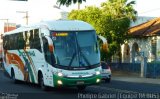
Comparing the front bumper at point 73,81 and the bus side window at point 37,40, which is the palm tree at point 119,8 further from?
the front bumper at point 73,81

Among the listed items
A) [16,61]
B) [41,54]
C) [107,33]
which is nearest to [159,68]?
[107,33]

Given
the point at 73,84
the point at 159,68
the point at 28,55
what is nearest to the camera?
the point at 73,84

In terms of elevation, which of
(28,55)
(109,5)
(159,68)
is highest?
(109,5)

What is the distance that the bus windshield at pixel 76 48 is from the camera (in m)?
20.4

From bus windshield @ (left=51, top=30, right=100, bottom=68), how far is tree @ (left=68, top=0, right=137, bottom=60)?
27185 millimetres

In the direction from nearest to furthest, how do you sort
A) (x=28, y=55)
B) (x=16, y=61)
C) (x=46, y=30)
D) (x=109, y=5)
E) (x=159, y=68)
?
(x=46, y=30) → (x=28, y=55) → (x=16, y=61) → (x=159, y=68) → (x=109, y=5)

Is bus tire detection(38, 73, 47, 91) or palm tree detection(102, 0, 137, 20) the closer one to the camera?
bus tire detection(38, 73, 47, 91)

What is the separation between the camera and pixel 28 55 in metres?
25.4

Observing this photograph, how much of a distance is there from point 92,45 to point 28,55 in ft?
18.7

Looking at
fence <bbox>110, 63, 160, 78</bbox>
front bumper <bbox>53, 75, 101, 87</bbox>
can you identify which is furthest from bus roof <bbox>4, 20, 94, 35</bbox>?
fence <bbox>110, 63, 160, 78</bbox>

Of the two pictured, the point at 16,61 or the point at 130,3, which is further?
the point at 130,3

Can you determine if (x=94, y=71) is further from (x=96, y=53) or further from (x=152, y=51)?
(x=152, y=51)

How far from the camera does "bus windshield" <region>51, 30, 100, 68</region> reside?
2036 cm

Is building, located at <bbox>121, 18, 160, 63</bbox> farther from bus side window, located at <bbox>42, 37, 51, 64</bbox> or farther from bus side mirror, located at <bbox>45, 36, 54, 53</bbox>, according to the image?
bus side mirror, located at <bbox>45, 36, 54, 53</bbox>
